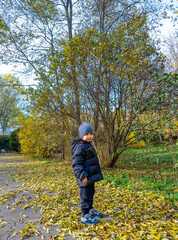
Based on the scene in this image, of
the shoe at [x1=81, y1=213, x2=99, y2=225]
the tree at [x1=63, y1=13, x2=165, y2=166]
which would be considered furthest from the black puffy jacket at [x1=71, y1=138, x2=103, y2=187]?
the tree at [x1=63, y1=13, x2=165, y2=166]

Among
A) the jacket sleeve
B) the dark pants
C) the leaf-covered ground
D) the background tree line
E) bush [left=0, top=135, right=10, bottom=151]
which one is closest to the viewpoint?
the leaf-covered ground

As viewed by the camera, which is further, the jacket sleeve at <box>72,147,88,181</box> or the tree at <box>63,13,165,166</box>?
the tree at <box>63,13,165,166</box>

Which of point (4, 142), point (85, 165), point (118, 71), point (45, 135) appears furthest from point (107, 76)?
point (4, 142)

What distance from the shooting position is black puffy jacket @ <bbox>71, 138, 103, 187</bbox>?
2.50m

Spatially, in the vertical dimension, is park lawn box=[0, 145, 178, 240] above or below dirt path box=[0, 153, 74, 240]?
above

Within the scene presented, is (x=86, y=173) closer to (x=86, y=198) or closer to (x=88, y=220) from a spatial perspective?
(x=86, y=198)

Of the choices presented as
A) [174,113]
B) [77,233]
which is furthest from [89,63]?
[77,233]

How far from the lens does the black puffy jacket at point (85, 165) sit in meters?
2.50

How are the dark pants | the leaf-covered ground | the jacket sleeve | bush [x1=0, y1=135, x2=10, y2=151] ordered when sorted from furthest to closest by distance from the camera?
bush [x1=0, y1=135, x2=10, y2=151] → the dark pants → the jacket sleeve → the leaf-covered ground

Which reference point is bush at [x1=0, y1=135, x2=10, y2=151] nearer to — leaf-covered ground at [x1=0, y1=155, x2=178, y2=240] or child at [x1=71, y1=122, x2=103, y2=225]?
leaf-covered ground at [x1=0, y1=155, x2=178, y2=240]

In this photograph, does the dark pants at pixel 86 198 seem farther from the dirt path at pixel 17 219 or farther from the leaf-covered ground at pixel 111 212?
the dirt path at pixel 17 219

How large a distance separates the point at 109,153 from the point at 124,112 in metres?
1.51

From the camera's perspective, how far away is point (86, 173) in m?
2.48

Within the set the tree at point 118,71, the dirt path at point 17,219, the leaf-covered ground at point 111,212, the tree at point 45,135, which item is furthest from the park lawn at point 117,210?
the tree at point 45,135
